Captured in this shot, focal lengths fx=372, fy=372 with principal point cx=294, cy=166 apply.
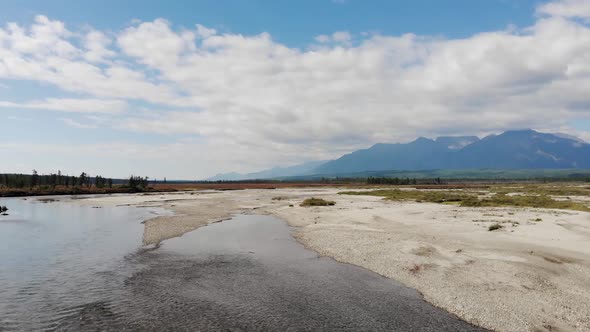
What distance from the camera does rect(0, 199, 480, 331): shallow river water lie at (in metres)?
14.5

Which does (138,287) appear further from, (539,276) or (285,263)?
(539,276)

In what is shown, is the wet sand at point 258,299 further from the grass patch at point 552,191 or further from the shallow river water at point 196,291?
the grass patch at point 552,191

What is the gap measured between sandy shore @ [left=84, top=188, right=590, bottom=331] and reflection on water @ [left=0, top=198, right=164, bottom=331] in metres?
4.78

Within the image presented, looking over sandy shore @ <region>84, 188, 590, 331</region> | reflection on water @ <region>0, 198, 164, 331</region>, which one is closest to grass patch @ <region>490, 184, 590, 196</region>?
sandy shore @ <region>84, 188, 590, 331</region>

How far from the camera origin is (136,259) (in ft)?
83.1

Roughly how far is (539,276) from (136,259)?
80.3 feet

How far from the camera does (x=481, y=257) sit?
24.3m

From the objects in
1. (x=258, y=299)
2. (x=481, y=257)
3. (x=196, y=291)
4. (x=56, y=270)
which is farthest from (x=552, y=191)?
(x=56, y=270)

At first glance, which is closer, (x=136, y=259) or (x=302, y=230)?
(x=136, y=259)

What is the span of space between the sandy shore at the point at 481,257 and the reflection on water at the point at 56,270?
478 cm

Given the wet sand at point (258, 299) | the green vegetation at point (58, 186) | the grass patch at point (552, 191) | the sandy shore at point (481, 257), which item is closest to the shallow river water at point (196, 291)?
the wet sand at point (258, 299)

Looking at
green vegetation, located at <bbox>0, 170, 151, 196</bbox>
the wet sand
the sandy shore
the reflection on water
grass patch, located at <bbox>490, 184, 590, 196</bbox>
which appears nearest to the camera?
the wet sand

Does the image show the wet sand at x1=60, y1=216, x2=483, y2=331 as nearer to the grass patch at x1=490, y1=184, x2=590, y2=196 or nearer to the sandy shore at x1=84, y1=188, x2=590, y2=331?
the sandy shore at x1=84, y1=188, x2=590, y2=331

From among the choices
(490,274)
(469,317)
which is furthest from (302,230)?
(469,317)
